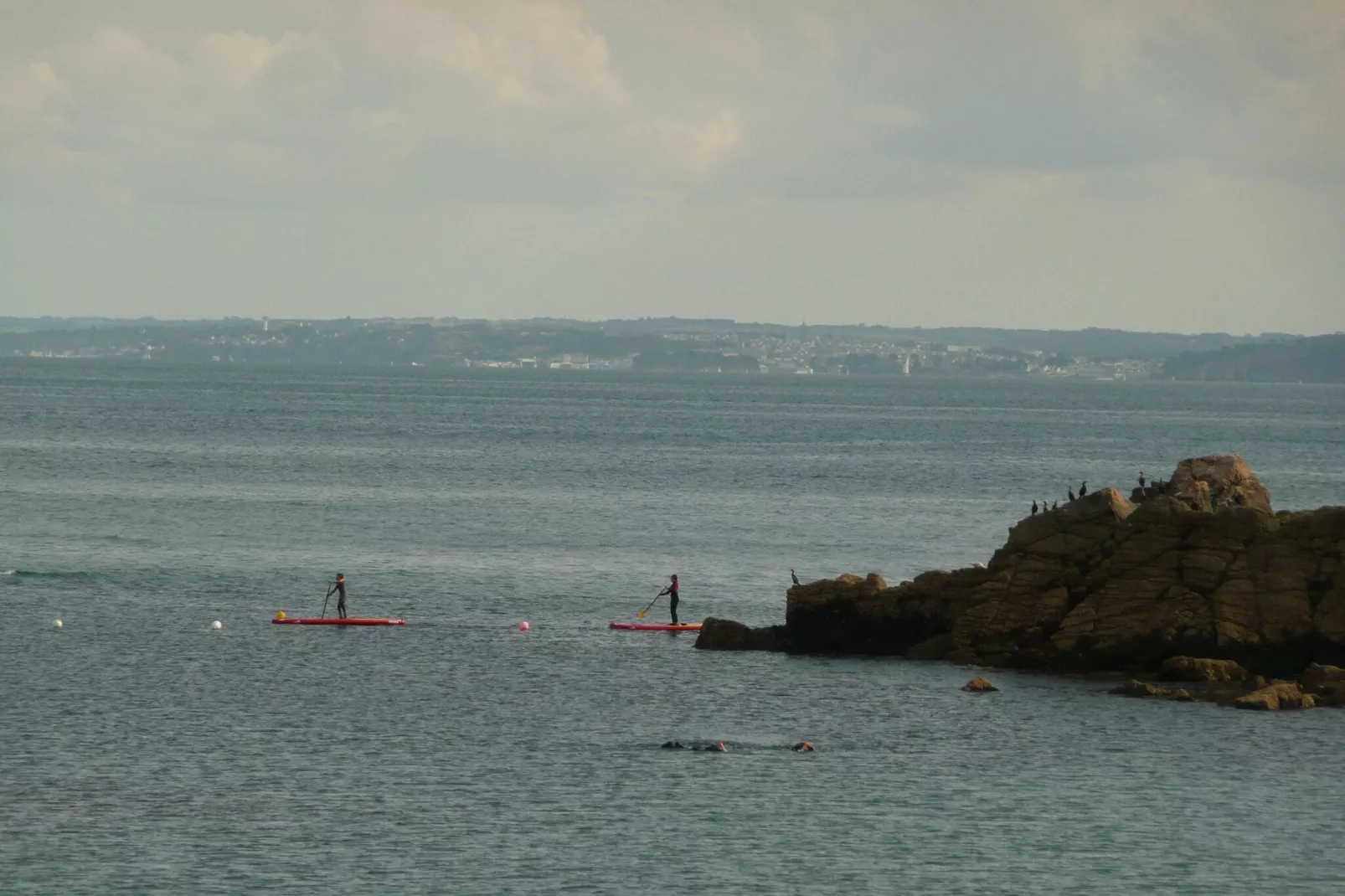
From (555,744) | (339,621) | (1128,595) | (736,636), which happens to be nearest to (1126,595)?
(1128,595)

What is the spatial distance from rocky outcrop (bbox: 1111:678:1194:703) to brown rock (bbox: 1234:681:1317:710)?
1493 mm

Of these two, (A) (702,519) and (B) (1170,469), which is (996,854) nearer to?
(A) (702,519)

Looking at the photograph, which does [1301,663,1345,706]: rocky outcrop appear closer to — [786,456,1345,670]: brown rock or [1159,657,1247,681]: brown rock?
[786,456,1345,670]: brown rock

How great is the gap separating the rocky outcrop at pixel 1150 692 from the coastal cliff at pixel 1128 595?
281 cm

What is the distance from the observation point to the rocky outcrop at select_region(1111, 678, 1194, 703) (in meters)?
52.4

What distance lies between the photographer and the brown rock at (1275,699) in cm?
5097

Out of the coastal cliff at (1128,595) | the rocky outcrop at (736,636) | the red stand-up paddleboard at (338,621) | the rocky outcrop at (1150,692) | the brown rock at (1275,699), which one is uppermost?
the coastal cliff at (1128,595)

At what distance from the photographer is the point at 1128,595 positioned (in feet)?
185

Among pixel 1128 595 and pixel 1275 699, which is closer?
pixel 1275 699

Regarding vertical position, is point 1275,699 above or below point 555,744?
above

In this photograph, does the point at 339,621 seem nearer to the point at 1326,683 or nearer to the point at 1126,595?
the point at 1126,595

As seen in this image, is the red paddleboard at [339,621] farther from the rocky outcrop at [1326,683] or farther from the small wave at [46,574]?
the rocky outcrop at [1326,683]

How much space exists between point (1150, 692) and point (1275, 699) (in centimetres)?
334

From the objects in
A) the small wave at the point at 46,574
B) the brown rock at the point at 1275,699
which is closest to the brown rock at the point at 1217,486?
the brown rock at the point at 1275,699
